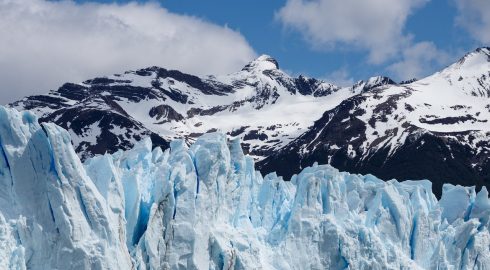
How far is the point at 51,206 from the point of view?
98.1 ft

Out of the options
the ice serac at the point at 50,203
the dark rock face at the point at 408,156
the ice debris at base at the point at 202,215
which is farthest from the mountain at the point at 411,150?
the ice serac at the point at 50,203

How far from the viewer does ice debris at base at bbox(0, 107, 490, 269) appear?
98.0 feet

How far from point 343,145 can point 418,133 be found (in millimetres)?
18765

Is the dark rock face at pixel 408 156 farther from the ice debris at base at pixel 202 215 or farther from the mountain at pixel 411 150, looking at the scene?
the ice debris at base at pixel 202 215

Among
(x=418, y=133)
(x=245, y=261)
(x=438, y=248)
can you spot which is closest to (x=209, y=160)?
(x=245, y=261)

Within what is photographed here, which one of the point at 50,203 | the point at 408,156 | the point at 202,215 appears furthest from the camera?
the point at 408,156

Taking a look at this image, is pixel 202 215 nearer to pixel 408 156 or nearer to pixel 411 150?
pixel 408 156

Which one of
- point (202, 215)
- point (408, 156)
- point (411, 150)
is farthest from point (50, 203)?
point (411, 150)

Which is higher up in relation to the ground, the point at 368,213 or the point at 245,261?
the point at 368,213

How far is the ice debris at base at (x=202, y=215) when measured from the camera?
29.9m

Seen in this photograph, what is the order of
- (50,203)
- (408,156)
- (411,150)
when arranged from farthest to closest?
(411,150) < (408,156) < (50,203)

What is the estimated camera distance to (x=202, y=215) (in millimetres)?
35688

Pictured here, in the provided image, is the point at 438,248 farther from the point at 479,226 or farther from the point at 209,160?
the point at 209,160

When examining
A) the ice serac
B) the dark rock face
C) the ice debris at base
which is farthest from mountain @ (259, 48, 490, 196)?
the ice serac
